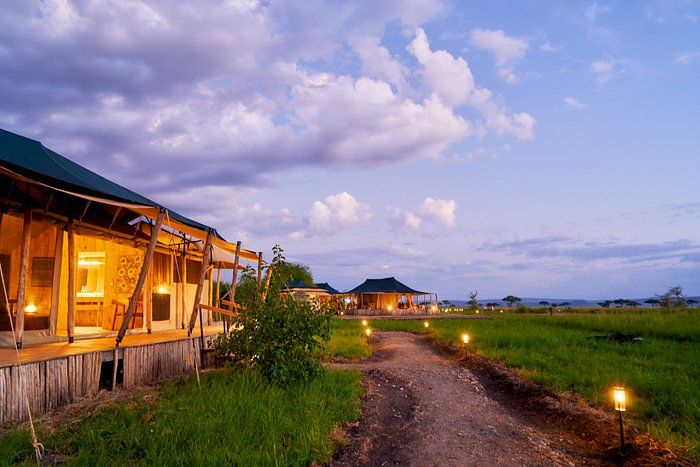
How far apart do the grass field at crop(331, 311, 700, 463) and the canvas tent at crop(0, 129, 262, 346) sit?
626 centimetres

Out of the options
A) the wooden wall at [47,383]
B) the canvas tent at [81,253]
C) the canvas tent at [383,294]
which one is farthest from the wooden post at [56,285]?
the canvas tent at [383,294]

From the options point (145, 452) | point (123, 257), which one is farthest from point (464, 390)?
point (123, 257)

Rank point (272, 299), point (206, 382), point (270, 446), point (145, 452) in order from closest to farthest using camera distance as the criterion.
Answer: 1. point (145, 452)
2. point (270, 446)
3. point (206, 382)
4. point (272, 299)

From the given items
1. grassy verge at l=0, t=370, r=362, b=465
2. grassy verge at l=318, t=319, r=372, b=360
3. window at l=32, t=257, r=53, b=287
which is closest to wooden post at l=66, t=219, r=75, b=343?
window at l=32, t=257, r=53, b=287

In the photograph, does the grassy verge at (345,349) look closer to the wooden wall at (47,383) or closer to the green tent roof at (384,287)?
the wooden wall at (47,383)

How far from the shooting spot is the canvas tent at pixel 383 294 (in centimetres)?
4338

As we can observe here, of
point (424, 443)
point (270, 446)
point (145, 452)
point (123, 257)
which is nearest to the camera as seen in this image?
point (145, 452)

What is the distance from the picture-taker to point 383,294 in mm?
45594

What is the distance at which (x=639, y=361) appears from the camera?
10.3m

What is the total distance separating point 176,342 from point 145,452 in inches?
159

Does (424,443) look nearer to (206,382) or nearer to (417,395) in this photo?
(417,395)

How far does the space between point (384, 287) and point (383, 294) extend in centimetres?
184

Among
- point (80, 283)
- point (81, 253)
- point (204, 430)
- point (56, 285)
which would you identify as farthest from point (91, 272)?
point (204, 430)

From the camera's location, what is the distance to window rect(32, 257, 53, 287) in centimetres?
902
